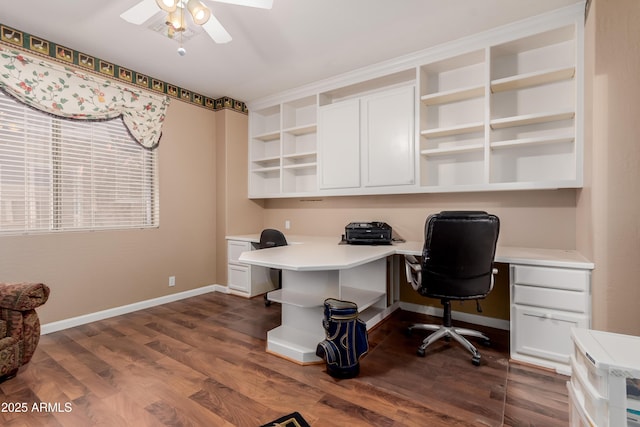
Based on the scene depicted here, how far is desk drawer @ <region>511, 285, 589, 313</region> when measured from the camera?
202cm

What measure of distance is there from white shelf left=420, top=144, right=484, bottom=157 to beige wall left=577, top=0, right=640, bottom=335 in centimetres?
88

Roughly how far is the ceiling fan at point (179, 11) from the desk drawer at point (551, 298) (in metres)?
2.61

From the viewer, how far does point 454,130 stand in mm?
2902

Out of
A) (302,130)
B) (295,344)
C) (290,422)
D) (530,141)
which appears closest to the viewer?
(290,422)

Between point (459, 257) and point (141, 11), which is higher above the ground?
point (141, 11)

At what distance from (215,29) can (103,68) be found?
1.84 meters

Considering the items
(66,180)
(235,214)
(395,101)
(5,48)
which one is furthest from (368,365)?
(5,48)

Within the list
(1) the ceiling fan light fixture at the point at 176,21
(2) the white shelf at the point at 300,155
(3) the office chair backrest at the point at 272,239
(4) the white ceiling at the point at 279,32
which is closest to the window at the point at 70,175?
(4) the white ceiling at the point at 279,32

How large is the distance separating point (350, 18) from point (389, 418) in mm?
2780

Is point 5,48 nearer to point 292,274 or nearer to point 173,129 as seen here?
point 173,129

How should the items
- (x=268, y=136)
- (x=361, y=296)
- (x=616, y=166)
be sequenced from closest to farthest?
(x=616, y=166), (x=361, y=296), (x=268, y=136)

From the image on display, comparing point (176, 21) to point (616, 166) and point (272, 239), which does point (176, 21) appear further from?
point (616, 166)

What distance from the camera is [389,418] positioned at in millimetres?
1601

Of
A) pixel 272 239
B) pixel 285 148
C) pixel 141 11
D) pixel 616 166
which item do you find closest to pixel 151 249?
pixel 272 239
